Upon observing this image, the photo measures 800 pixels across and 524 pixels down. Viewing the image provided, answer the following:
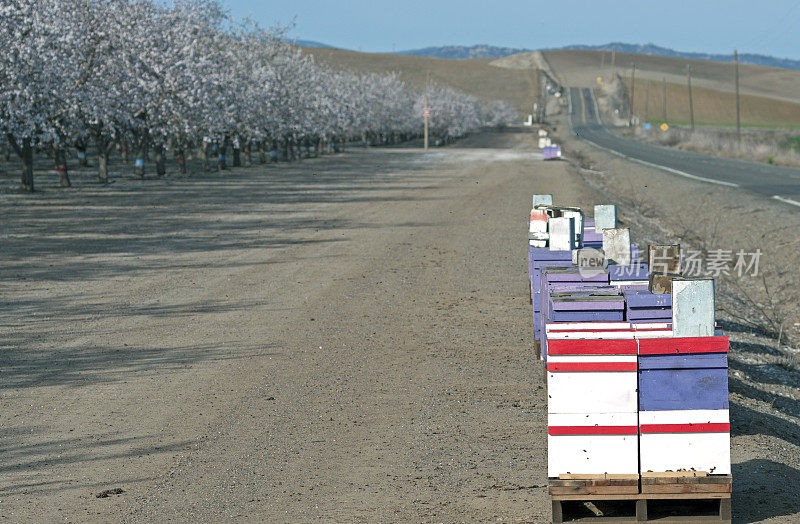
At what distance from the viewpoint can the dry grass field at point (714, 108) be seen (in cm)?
16062

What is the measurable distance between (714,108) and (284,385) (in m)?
178

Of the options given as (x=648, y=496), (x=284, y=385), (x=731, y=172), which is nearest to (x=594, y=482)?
(x=648, y=496)

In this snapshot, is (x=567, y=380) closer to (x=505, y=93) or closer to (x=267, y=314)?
(x=267, y=314)

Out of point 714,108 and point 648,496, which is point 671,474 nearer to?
point 648,496

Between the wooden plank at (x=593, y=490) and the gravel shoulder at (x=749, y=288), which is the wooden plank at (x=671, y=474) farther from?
the gravel shoulder at (x=749, y=288)

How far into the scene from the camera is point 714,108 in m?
175

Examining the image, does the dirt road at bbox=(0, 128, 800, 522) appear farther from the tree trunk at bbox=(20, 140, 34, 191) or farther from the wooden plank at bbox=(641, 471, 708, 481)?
the tree trunk at bbox=(20, 140, 34, 191)

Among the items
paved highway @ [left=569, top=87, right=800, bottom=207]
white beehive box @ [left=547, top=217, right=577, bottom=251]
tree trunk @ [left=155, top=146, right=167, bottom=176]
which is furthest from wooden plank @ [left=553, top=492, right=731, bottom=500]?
tree trunk @ [left=155, top=146, right=167, bottom=176]

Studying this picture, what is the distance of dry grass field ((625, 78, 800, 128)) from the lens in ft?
527

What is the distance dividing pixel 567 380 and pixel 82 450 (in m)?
4.31

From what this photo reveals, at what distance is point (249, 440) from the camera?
27.0 ft

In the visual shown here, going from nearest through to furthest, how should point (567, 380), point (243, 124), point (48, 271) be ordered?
point (567, 380)
point (48, 271)
point (243, 124)

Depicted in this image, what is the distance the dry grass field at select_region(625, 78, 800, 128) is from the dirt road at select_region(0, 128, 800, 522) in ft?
472

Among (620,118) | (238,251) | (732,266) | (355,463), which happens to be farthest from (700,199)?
(620,118)
